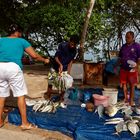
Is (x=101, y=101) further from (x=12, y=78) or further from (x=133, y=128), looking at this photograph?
(x=12, y=78)

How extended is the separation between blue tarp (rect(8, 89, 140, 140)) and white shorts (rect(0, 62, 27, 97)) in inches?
29.5

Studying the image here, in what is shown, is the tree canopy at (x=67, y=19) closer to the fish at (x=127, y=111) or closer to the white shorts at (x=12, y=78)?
the fish at (x=127, y=111)

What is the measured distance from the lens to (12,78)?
6.45 m

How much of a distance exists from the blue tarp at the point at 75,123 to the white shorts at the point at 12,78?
748 mm

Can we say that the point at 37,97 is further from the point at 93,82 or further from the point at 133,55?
the point at 93,82

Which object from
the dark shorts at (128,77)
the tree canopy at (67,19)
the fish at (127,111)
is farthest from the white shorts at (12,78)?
the tree canopy at (67,19)

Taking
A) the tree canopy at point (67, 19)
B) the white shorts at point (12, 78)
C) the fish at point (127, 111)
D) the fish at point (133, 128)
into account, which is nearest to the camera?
the fish at point (133, 128)

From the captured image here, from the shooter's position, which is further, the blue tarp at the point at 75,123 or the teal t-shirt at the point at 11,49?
the teal t-shirt at the point at 11,49

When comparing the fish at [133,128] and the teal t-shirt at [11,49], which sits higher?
the teal t-shirt at [11,49]

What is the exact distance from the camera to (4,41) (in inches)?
256

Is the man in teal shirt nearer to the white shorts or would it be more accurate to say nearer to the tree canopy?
the white shorts

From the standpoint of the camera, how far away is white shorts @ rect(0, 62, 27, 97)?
6402 millimetres

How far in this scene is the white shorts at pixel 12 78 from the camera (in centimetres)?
640

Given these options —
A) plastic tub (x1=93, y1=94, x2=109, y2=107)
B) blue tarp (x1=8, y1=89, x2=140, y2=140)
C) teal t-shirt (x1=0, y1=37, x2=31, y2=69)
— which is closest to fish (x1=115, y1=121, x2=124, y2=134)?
blue tarp (x1=8, y1=89, x2=140, y2=140)
